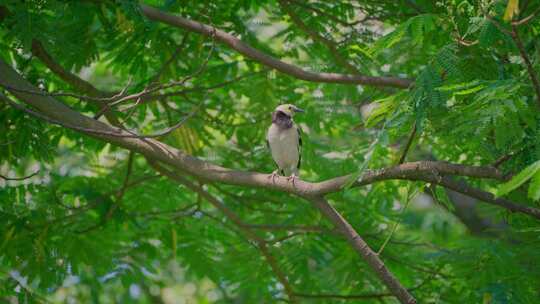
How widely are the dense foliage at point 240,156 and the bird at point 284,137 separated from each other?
4.6 inches

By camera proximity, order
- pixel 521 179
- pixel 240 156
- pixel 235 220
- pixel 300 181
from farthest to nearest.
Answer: pixel 240 156
pixel 235 220
pixel 300 181
pixel 521 179

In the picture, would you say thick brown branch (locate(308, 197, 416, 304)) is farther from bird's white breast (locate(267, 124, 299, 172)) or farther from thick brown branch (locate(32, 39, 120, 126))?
bird's white breast (locate(267, 124, 299, 172))

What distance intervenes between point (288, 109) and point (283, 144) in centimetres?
39

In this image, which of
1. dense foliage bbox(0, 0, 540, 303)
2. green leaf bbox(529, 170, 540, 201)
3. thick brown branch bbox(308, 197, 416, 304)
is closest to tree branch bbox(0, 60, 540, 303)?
thick brown branch bbox(308, 197, 416, 304)

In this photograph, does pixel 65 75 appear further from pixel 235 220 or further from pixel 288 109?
pixel 288 109

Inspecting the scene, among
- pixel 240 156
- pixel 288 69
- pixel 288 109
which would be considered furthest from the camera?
pixel 240 156

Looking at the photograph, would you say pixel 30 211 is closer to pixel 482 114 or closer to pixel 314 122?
pixel 314 122

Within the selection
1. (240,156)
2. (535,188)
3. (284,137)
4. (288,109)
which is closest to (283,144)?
(284,137)

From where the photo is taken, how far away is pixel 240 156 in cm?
816

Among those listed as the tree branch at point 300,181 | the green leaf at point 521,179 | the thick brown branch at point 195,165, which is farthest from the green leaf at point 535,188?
the thick brown branch at point 195,165

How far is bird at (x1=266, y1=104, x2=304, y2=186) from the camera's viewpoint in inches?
314

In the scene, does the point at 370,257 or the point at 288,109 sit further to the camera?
the point at 288,109

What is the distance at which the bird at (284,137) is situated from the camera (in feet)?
26.1

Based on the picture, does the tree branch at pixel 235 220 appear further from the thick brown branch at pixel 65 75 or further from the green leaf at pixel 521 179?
the green leaf at pixel 521 179
